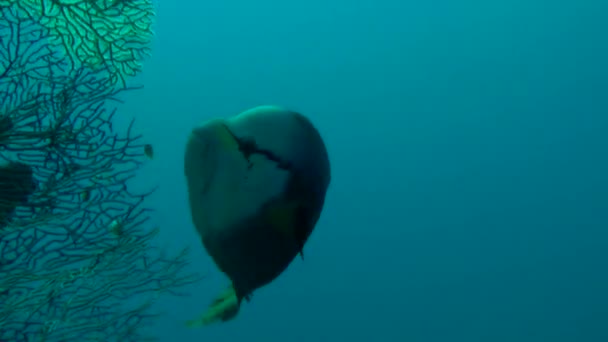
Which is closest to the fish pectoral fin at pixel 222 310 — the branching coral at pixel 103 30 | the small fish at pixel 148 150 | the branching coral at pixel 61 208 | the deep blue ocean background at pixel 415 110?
the branching coral at pixel 61 208

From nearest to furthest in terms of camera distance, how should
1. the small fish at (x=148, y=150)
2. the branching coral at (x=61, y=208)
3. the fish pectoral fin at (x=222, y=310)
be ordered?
the fish pectoral fin at (x=222, y=310) → the branching coral at (x=61, y=208) → the small fish at (x=148, y=150)

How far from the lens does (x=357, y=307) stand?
3375 centimetres

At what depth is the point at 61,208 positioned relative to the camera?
439 centimetres

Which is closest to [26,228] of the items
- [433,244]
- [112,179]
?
[112,179]

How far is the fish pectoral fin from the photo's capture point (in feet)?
5.25

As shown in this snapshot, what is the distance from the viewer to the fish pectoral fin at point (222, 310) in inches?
63.1

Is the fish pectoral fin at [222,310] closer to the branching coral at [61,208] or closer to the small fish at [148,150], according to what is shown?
→ the branching coral at [61,208]

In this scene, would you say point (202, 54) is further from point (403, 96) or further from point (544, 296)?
point (544, 296)

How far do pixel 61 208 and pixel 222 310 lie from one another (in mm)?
3182

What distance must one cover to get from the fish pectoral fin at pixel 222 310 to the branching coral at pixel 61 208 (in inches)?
118

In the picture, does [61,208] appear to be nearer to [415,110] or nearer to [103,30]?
[103,30]

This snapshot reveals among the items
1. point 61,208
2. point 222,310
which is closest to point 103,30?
point 61,208

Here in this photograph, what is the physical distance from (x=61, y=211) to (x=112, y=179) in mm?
530

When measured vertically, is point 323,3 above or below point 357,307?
above
